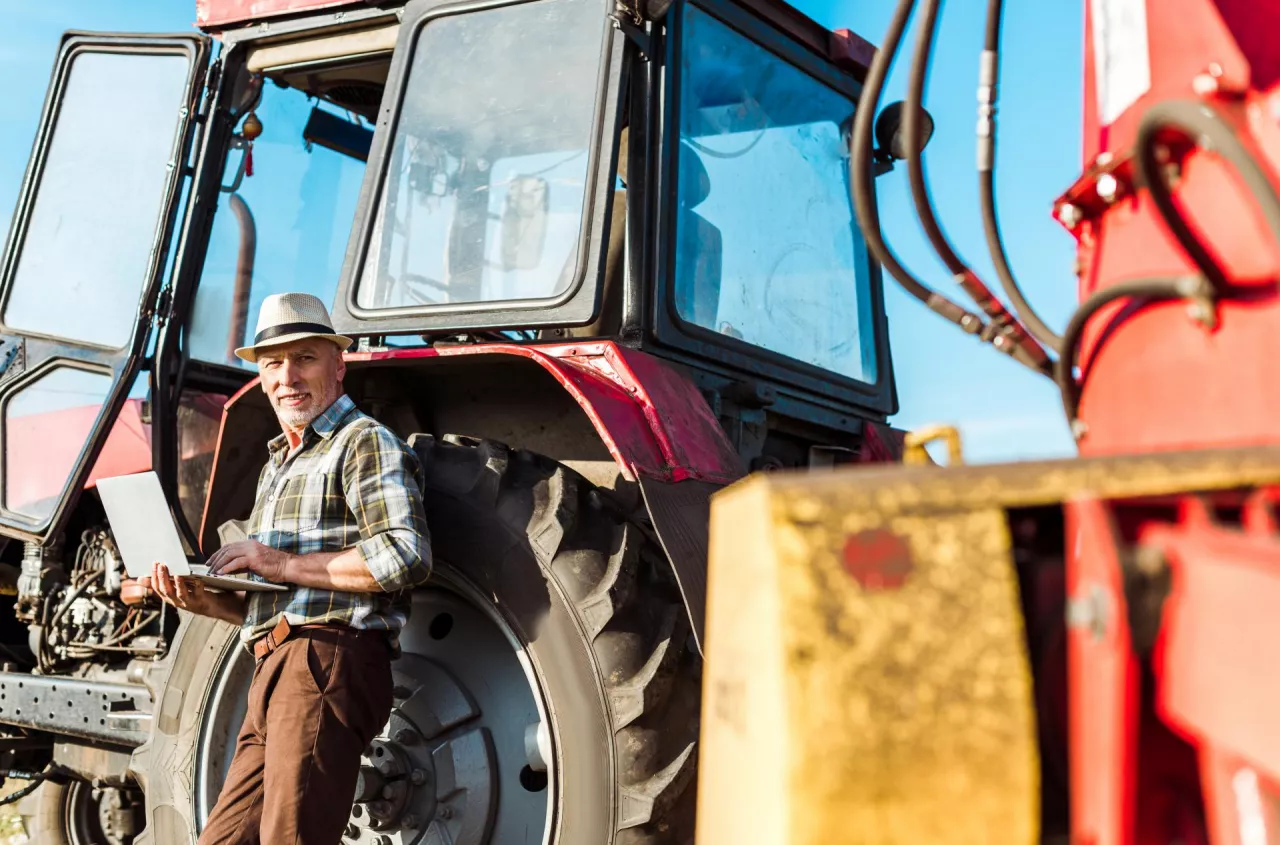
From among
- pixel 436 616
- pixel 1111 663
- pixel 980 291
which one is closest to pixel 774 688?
pixel 1111 663

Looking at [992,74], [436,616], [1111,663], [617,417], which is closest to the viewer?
[1111,663]

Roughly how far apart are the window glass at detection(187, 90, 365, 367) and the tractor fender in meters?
0.97

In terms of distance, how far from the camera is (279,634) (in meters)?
2.60

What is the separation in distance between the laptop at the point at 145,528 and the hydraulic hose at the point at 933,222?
1629mm

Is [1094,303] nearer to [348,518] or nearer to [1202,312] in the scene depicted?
[1202,312]

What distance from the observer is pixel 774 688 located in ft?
3.41

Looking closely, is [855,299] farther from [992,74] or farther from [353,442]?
[992,74]

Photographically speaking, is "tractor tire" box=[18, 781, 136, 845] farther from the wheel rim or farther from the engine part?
the wheel rim

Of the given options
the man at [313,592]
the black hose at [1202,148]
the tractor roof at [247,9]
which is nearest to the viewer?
the black hose at [1202,148]

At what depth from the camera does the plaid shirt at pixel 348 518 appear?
2.52m

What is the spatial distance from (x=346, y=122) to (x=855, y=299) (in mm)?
1919

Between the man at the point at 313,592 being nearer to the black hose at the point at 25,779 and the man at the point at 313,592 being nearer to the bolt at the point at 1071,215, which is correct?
the bolt at the point at 1071,215

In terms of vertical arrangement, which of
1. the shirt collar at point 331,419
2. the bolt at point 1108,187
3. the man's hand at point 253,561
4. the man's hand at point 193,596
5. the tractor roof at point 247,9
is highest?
the tractor roof at point 247,9

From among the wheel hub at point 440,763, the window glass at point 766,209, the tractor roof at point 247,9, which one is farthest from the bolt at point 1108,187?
the tractor roof at point 247,9
